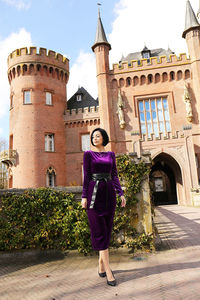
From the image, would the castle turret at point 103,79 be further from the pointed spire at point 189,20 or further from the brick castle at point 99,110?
the pointed spire at point 189,20

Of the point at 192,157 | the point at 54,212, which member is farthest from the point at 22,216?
the point at 192,157

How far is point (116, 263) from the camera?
3.96 meters

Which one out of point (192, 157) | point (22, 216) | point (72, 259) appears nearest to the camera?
point (72, 259)

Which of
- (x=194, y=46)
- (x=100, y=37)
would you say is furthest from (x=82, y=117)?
(x=194, y=46)

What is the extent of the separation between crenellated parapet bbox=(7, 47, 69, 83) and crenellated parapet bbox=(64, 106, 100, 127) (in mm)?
4091

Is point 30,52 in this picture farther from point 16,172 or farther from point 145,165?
point 145,165

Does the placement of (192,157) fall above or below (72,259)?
above

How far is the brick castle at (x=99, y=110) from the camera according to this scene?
19719 millimetres

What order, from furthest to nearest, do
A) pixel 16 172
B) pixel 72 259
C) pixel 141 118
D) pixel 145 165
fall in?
pixel 141 118
pixel 16 172
pixel 145 165
pixel 72 259

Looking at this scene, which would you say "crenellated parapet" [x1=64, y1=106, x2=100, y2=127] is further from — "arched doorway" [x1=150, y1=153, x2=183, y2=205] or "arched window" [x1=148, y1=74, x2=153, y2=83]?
"arched doorway" [x1=150, y1=153, x2=183, y2=205]

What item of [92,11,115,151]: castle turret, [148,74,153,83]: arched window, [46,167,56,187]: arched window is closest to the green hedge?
[92,11,115,151]: castle turret

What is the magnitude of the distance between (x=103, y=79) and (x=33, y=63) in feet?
22.7

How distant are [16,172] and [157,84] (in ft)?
50.7

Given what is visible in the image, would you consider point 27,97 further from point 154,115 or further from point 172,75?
point 172,75
